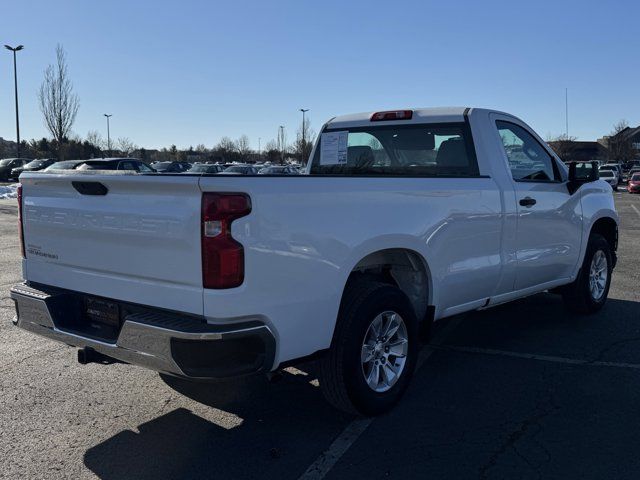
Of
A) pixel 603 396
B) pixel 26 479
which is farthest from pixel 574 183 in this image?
pixel 26 479

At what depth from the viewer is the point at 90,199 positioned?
3566 mm

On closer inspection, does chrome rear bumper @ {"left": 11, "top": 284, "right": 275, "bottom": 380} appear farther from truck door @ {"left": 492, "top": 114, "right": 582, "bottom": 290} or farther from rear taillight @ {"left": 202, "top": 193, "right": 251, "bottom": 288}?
truck door @ {"left": 492, "top": 114, "right": 582, "bottom": 290}

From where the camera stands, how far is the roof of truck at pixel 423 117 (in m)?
5.27

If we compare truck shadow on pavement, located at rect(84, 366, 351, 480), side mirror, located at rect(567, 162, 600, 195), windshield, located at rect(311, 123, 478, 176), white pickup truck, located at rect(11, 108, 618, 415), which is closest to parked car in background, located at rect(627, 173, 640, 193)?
side mirror, located at rect(567, 162, 600, 195)

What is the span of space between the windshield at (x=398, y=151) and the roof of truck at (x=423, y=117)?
0.05m

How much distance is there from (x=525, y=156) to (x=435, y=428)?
2.83 metres

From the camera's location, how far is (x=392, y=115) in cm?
566

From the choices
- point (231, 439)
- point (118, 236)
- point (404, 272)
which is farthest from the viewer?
point (404, 272)

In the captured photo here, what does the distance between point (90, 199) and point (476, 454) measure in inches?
104

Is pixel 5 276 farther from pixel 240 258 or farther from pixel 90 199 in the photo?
pixel 240 258

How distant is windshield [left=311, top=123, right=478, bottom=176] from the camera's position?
5.20 m

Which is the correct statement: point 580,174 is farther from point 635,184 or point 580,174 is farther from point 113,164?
point 635,184

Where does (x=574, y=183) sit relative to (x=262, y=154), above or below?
below

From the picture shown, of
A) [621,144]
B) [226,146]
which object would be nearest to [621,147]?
[621,144]
